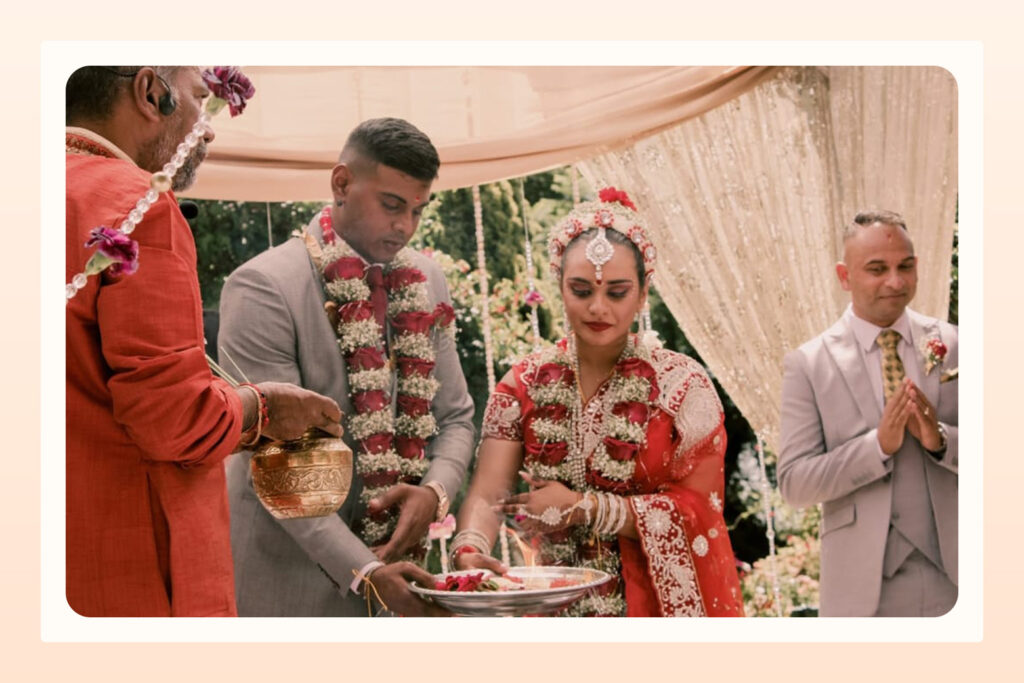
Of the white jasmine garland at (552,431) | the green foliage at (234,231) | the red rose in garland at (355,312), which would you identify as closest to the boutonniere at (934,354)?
the white jasmine garland at (552,431)

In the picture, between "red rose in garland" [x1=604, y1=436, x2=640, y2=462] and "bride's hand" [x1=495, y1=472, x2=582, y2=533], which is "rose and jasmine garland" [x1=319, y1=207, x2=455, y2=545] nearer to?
"bride's hand" [x1=495, y1=472, x2=582, y2=533]

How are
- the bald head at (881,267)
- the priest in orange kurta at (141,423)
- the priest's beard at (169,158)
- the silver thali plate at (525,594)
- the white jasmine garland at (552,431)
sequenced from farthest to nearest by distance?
the bald head at (881,267)
the white jasmine garland at (552,431)
the silver thali plate at (525,594)
the priest's beard at (169,158)
the priest in orange kurta at (141,423)

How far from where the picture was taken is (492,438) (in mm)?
4262

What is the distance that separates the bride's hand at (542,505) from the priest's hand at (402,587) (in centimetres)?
35

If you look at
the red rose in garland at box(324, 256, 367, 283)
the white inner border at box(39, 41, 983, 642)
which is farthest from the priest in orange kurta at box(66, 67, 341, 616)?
the red rose in garland at box(324, 256, 367, 283)

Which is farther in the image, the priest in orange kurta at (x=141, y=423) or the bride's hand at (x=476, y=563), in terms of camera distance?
the bride's hand at (x=476, y=563)

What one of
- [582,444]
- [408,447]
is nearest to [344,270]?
[408,447]

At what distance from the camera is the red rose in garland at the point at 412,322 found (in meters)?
4.23

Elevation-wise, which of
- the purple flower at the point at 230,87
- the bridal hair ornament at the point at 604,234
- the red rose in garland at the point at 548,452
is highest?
the purple flower at the point at 230,87

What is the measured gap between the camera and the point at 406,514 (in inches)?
165

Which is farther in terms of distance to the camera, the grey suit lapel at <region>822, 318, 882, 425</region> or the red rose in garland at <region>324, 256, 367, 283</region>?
the grey suit lapel at <region>822, 318, 882, 425</region>

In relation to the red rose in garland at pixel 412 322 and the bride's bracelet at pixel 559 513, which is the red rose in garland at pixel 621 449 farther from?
the red rose in garland at pixel 412 322

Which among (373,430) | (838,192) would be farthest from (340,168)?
(838,192)

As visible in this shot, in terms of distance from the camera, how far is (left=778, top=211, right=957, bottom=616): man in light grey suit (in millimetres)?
4277
